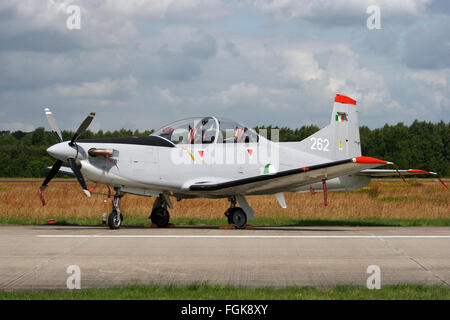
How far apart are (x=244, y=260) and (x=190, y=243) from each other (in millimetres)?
2302

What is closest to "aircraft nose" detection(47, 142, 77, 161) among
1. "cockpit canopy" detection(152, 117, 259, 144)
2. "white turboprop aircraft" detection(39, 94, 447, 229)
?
"white turboprop aircraft" detection(39, 94, 447, 229)

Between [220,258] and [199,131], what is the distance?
19.6ft

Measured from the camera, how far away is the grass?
6.55 meters

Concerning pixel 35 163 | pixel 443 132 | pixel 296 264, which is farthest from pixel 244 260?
pixel 443 132

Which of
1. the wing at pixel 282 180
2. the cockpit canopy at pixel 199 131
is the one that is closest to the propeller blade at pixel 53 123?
the cockpit canopy at pixel 199 131

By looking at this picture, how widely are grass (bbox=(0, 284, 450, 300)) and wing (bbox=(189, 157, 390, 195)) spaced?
22.3 feet

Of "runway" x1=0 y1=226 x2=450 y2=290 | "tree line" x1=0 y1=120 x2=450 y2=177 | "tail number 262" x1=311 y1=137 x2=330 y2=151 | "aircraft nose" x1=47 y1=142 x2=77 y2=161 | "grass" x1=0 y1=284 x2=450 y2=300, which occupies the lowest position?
"grass" x1=0 y1=284 x2=450 y2=300

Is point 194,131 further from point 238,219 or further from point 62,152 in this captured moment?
point 62,152

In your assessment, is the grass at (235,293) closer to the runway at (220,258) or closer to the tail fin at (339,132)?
the runway at (220,258)

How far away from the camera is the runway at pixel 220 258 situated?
7.82 m

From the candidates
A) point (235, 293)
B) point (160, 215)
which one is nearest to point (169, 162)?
point (160, 215)

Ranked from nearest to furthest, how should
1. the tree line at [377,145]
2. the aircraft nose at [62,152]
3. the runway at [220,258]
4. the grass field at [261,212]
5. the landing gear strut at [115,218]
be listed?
1. the runway at [220,258]
2. the aircraft nose at [62,152]
3. the landing gear strut at [115,218]
4. the grass field at [261,212]
5. the tree line at [377,145]

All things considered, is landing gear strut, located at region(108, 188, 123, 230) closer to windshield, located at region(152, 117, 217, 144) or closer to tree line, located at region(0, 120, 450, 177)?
windshield, located at region(152, 117, 217, 144)

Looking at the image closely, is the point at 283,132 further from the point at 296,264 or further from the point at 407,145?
the point at 296,264
